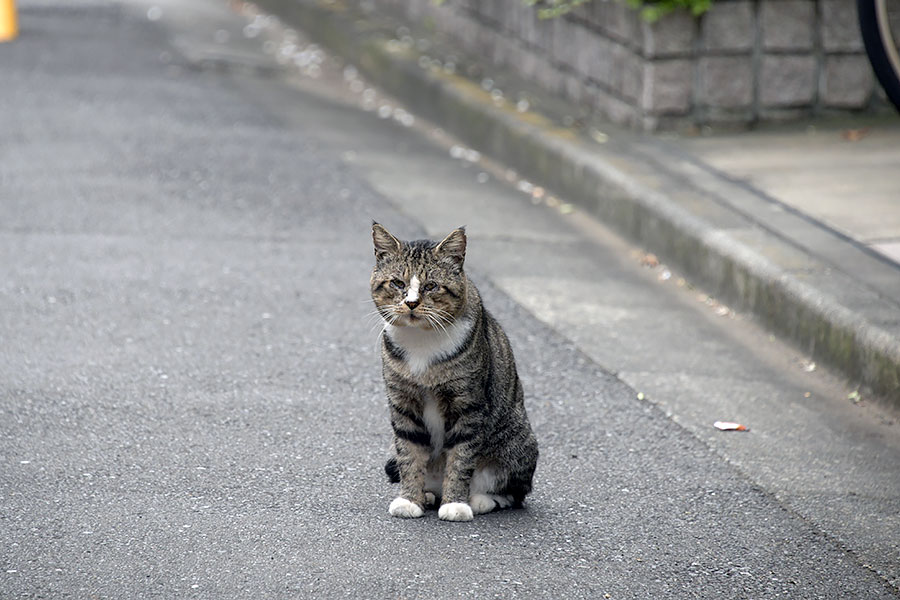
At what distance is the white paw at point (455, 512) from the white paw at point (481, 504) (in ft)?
0.27

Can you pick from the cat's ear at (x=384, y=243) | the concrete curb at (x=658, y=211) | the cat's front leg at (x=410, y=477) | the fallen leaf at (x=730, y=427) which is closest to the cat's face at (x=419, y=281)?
the cat's ear at (x=384, y=243)

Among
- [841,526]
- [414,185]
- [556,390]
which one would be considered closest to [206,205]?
[414,185]

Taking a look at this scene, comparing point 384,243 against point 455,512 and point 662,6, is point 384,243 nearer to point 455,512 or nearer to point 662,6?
point 455,512

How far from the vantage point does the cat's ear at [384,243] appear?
401 cm

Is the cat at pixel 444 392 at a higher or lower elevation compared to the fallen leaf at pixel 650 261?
higher

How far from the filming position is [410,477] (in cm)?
400

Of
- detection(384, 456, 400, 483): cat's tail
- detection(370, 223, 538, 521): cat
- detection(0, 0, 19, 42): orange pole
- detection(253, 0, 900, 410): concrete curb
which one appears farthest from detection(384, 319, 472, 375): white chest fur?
detection(0, 0, 19, 42): orange pole

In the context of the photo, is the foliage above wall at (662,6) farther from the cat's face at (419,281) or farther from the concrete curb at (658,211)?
the cat's face at (419,281)

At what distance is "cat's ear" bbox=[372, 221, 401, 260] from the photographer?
158 inches

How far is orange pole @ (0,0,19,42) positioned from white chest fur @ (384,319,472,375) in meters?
9.11

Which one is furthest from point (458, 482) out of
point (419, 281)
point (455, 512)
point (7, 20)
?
point (7, 20)

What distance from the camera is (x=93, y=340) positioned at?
535 cm

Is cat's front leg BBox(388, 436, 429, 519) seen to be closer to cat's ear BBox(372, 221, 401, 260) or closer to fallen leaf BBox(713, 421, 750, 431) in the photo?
cat's ear BBox(372, 221, 401, 260)

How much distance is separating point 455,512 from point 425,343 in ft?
1.74
